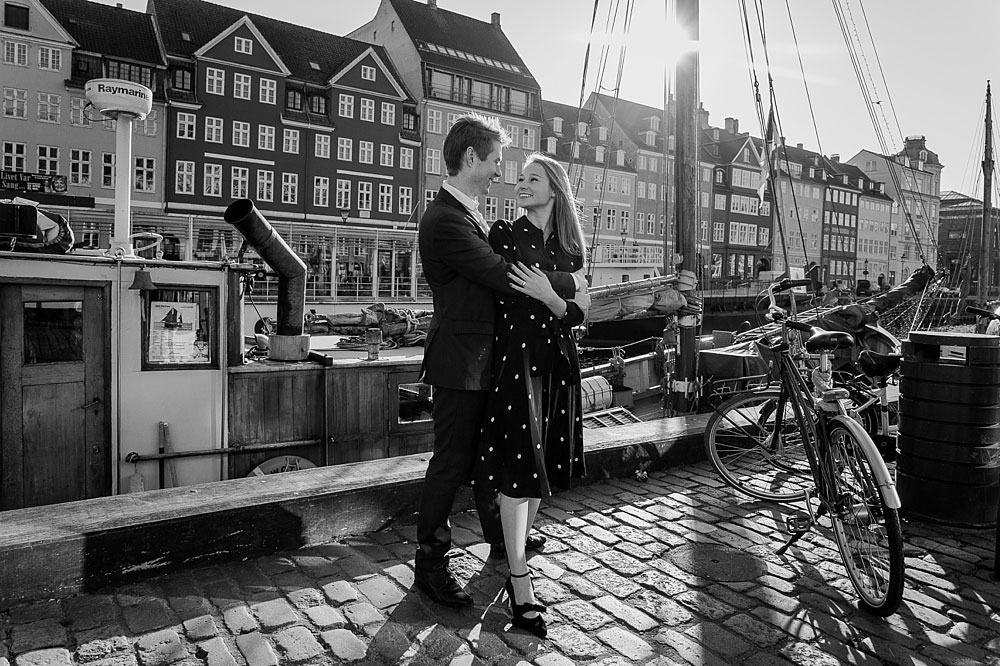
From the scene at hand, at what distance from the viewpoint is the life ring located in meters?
8.75

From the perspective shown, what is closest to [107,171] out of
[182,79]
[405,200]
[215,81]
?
[182,79]

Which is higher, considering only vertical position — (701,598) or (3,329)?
(3,329)

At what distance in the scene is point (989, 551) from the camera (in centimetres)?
402

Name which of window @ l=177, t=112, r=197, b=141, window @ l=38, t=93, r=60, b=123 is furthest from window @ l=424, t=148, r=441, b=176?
window @ l=38, t=93, r=60, b=123

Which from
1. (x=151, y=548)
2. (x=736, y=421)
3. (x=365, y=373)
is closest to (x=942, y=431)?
(x=736, y=421)

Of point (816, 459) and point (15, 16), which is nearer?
point (816, 459)

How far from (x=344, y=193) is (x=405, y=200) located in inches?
147

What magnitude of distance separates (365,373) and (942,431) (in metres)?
6.28

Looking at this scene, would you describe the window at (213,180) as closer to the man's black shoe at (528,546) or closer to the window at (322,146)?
the window at (322,146)

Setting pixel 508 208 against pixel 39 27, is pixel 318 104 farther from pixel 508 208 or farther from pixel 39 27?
pixel 508 208

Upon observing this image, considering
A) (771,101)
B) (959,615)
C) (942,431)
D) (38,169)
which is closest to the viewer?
(959,615)

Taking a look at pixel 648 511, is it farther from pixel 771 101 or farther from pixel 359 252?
pixel 359 252

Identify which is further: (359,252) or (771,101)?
(359,252)

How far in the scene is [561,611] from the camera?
3.16 metres
